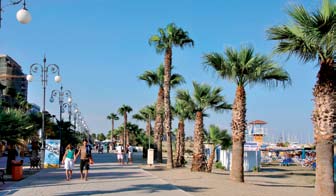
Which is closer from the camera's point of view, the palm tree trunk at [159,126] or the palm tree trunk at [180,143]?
the palm tree trunk at [180,143]

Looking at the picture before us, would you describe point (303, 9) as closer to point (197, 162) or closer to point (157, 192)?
point (157, 192)

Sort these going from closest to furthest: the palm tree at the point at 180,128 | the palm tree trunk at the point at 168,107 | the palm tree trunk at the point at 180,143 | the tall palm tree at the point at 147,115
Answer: the palm tree trunk at the point at 168,107, the palm tree at the point at 180,128, the palm tree trunk at the point at 180,143, the tall palm tree at the point at 147,115

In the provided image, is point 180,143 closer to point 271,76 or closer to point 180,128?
point 180,128

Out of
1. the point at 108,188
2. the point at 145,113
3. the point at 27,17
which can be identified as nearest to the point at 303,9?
the point at 27,17

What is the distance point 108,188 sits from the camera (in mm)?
14117

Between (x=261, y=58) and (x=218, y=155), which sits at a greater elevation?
(x=261, y=58)

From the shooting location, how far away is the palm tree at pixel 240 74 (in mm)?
17188

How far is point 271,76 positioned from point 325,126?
719 cm

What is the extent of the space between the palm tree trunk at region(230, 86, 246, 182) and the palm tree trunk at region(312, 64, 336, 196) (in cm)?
700

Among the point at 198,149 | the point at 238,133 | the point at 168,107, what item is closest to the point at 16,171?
the point at 238,133

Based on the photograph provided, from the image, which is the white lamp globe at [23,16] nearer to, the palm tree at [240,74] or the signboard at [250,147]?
the palm tree at [240,74]

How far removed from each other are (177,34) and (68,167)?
13134 millimetres

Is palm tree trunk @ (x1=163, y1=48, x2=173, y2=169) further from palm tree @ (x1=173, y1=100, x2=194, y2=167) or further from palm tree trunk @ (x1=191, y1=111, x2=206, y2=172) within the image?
palm tree trunk @ (x1=191, y1=111, x2=206, y2=172)

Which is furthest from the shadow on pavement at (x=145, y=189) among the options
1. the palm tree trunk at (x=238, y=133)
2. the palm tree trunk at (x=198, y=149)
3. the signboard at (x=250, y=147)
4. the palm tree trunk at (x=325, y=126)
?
the signboard at (x=250, y=147)
